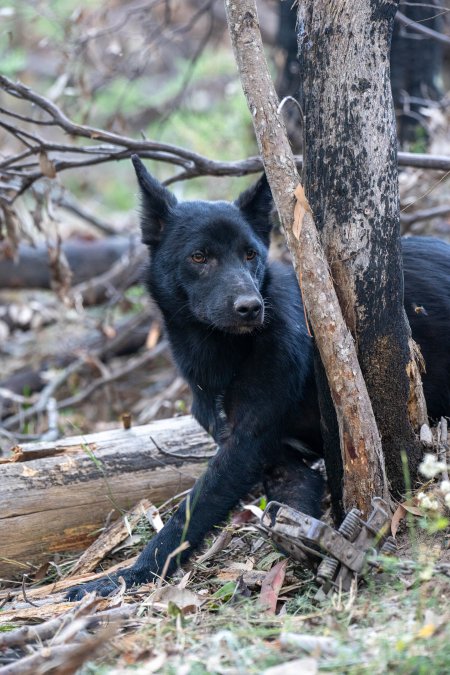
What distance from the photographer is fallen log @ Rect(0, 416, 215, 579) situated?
12.8ft

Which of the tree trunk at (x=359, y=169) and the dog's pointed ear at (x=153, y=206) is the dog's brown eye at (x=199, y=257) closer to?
the dog's pointed ear at (x=153, y=206)

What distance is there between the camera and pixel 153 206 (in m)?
4.07

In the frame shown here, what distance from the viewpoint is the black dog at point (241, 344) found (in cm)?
356

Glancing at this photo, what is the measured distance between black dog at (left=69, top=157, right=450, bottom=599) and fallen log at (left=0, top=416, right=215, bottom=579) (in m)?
0.49

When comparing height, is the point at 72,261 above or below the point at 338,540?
above

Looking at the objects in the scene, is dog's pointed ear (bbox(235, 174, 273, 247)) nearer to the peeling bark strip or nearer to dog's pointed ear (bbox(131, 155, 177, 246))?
dog's pointed ear (bbox(131, 155, 177, 246))

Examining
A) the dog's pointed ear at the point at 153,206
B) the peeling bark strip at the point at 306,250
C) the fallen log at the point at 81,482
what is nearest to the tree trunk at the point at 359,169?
the peeling bark strip at the point at 306,250

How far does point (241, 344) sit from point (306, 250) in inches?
38.2

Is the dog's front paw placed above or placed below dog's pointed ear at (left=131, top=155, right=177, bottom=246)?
below

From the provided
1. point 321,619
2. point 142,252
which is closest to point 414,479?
point 321,619

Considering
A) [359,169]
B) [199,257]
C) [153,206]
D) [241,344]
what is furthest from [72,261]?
[359,169]

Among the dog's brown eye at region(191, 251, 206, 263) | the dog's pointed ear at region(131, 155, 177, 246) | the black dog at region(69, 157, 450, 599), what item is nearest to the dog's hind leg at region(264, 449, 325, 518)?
the black dog at region(69, 157, 450, 599)

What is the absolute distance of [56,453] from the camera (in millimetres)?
4172

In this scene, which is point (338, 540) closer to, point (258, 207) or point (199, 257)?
point (199, 257)
